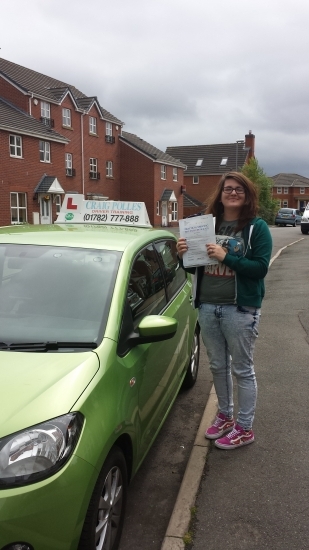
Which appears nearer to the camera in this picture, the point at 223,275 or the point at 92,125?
the point at 223,275

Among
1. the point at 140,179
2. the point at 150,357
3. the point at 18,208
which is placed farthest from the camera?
the point at 140,179

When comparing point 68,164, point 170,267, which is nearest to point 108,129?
point 68,164

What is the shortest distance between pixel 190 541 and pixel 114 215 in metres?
3.19

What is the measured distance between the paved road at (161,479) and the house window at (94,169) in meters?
36.8

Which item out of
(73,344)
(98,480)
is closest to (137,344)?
(73,344)

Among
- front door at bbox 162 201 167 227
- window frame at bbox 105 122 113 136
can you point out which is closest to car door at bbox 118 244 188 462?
window frame at bbox 105 122 113 136

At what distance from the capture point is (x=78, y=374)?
7.57 ft

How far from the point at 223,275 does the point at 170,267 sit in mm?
898

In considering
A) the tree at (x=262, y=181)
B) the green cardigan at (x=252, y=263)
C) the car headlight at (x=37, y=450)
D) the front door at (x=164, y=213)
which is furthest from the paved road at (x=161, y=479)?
the tree at (x=262, y=181)

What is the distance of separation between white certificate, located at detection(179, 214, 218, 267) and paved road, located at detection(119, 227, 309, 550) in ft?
4.65

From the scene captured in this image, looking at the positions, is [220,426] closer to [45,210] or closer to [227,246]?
[227,246]

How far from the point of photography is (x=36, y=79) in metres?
36.8

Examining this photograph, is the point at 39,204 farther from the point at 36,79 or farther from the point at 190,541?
the point at 190,541

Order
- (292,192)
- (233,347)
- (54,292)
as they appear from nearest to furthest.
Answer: (54,292)
(233,347)
(292,192)
